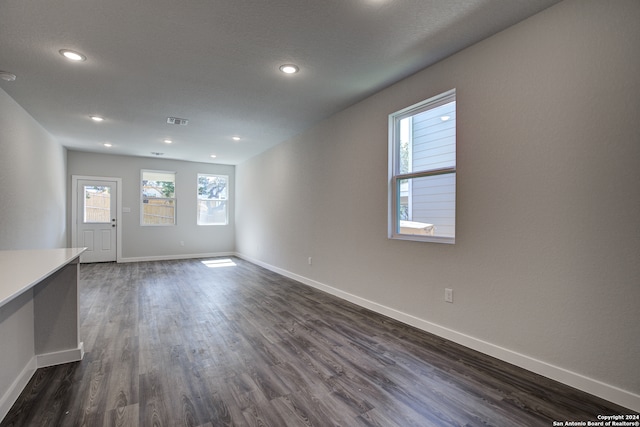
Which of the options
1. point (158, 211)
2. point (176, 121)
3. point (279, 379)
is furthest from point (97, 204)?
point (279, 379)

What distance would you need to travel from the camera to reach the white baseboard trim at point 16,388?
1667mm

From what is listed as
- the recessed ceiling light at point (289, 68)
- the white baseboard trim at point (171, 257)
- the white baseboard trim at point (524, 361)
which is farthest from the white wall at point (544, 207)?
the white baseboard trim at point (171, 257)

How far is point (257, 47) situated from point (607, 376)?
336cm

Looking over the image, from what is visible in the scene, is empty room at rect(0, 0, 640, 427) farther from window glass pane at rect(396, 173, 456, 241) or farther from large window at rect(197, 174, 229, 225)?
large window at rect(197, 174, 229, 225)

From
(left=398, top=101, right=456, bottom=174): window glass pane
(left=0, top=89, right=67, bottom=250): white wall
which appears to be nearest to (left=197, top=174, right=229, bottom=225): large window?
(left=0, top=89, right=67, bottom=250): white wall

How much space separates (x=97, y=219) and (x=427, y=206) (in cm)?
728

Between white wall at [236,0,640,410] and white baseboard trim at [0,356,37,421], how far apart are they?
3002 millimetres

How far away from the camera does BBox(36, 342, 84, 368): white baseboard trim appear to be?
223 cm

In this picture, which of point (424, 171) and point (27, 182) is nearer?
point (424, 171)

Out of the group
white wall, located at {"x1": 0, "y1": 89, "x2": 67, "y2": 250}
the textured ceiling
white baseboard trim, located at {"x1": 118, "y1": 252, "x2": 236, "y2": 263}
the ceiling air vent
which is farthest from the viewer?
white baseboard trim, located at {"x1": 118, "y1": 252, "x2": 236, "y2": 263}

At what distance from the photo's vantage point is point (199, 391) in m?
1.93

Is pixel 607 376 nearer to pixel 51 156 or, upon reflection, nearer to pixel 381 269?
pixel 381 269

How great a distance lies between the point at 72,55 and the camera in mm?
2666

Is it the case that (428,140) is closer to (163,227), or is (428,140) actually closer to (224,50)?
(224,50)
